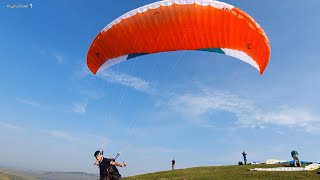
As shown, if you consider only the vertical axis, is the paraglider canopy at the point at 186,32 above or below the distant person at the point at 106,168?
above

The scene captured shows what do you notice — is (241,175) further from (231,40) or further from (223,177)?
(231,40)

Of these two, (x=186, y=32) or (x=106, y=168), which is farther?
(x=186, y=32)

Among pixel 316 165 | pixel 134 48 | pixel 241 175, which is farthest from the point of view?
pixel 316 165

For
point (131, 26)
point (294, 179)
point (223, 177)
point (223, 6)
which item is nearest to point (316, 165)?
point (294, 179)

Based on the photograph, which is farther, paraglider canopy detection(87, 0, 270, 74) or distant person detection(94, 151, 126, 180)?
paraglider canopy detection(87, 0, 270, 74)

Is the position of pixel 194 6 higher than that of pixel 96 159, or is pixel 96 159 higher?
pixel 194 6

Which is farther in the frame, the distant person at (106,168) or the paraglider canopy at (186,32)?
the paraglider canopy at (186,32)

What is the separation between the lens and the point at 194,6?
16969 mm

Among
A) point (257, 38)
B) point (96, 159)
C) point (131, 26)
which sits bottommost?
point (96, 159)

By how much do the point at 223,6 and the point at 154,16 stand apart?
378 cm

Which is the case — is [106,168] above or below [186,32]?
below

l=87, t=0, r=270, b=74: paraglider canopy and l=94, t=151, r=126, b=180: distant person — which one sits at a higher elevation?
l=87, t=0, r=270, b=74: paraglider canopy

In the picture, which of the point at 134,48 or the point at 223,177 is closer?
the point at 134,48

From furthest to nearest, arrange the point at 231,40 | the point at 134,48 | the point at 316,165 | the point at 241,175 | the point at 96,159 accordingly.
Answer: the point at 316,165, the point at 241,175, the point at 134,48, the point at 231,40, the point at 96,159
